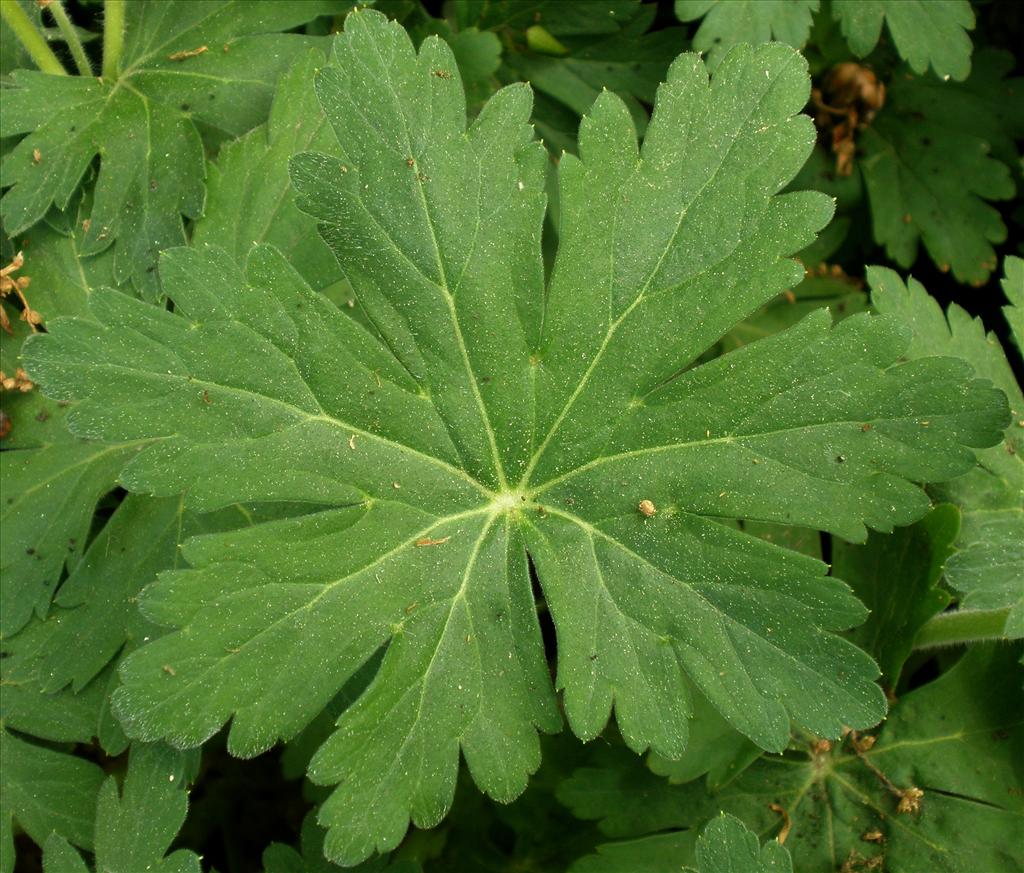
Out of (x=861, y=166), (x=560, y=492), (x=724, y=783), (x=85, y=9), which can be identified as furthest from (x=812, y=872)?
(x=85, y=9)

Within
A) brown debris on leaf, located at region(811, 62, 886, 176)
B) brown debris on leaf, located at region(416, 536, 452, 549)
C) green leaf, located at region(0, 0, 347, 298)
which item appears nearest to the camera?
brown debris on leaf, located at region(416, 536, 452, 549)

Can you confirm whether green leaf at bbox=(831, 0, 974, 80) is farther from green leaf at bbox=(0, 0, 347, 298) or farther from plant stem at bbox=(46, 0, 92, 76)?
plant stem at bbox=(46, 0, 92, 76)

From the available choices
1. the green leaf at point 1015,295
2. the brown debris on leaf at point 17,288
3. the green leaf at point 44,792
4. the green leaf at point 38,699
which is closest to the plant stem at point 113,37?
the brown debris on leaf at point 17,288

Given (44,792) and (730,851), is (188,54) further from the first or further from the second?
(730,851)

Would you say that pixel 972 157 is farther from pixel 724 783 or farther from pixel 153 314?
pixel 153 314

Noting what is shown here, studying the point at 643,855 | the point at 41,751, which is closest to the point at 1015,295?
the point at 643,855

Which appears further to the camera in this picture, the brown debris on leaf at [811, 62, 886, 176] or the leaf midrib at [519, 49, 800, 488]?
the brown debris on leaf at [811, 62, 886, 176]

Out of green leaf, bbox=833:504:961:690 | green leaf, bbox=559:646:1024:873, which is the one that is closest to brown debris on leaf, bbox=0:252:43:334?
green leaf, bbox=559:646:1024:873
